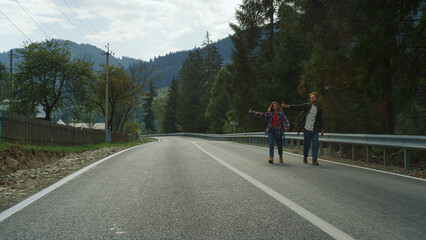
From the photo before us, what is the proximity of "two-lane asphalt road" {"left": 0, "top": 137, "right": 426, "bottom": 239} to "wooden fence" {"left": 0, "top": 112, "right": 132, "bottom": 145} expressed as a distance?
6.06 meters

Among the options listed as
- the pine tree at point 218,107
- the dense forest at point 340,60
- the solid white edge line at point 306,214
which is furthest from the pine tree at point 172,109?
the solid white edge line at point 306,214

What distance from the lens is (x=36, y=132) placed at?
13.4 meters

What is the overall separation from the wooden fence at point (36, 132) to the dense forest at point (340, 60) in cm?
1141

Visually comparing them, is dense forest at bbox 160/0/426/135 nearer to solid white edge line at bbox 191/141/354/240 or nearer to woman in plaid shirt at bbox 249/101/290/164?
woman in plaid shirt at bbox 249/101/290/164

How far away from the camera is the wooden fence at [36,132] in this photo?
35.9ft

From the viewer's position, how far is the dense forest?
10109 mm

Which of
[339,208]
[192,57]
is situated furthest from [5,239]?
[192,57]

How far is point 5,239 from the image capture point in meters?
2.93

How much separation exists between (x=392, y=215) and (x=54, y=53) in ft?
107

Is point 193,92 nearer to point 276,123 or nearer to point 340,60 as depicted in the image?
point 340,60

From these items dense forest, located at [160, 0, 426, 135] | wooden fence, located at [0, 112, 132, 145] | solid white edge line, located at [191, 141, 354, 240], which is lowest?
solid white edge line, located at [191, 141, 354, 240]

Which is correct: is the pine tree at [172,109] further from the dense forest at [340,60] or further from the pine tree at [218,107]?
the dense forest at [340,60]

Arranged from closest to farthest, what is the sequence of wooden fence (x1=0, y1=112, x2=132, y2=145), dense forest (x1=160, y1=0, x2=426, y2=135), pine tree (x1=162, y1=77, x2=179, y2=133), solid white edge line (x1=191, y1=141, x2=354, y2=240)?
1. solid white edge line (x1=191, y1=141, x2=354, y2=240)
2. dense forest (x1=160, y1=0, x2=426, y2=135)
3. wooden fence (x1=0, y1=112, x2=132, y2=145)
4. pine tree (x1=162, y1=77, x2=179, y2=133)

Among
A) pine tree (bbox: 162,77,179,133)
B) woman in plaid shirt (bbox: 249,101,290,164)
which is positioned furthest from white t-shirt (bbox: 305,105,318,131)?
pine tree (bbox: 162,77,179,133)
